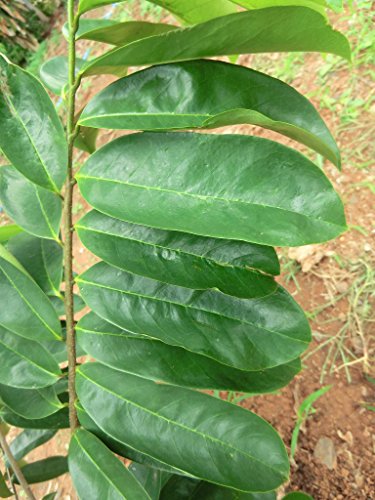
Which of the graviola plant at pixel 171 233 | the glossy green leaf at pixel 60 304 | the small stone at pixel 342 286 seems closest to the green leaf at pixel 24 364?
the graviola plant at pixel 171 233

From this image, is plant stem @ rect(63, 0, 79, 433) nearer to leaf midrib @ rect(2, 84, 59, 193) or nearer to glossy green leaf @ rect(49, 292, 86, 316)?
leaf midrib @ rect(2, 84, 59, 193)

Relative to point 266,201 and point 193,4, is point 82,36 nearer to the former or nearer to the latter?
point 193,4

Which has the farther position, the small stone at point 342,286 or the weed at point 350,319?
the small stone at point 342,286

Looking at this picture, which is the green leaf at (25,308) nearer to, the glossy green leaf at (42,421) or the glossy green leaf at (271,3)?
the glossy green leaf at (42,421)

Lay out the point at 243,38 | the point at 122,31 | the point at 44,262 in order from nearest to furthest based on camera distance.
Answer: the point at 243,38 → the point at 122,31 → the point at 44,262

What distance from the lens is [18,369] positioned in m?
0.78

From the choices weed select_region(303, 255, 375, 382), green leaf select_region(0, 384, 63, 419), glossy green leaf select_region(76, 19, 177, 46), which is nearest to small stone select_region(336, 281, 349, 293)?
weed select_region(303, 255, 375, 382)

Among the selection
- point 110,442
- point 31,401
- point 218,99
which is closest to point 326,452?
point 110,442

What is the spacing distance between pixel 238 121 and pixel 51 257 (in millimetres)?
442

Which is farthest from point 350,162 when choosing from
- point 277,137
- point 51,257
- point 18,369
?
point 18,369

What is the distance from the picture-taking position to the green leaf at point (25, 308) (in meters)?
0.72

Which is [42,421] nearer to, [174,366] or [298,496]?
[174,366]

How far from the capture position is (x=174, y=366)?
0.68 meters

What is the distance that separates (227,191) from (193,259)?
104 millimetres
